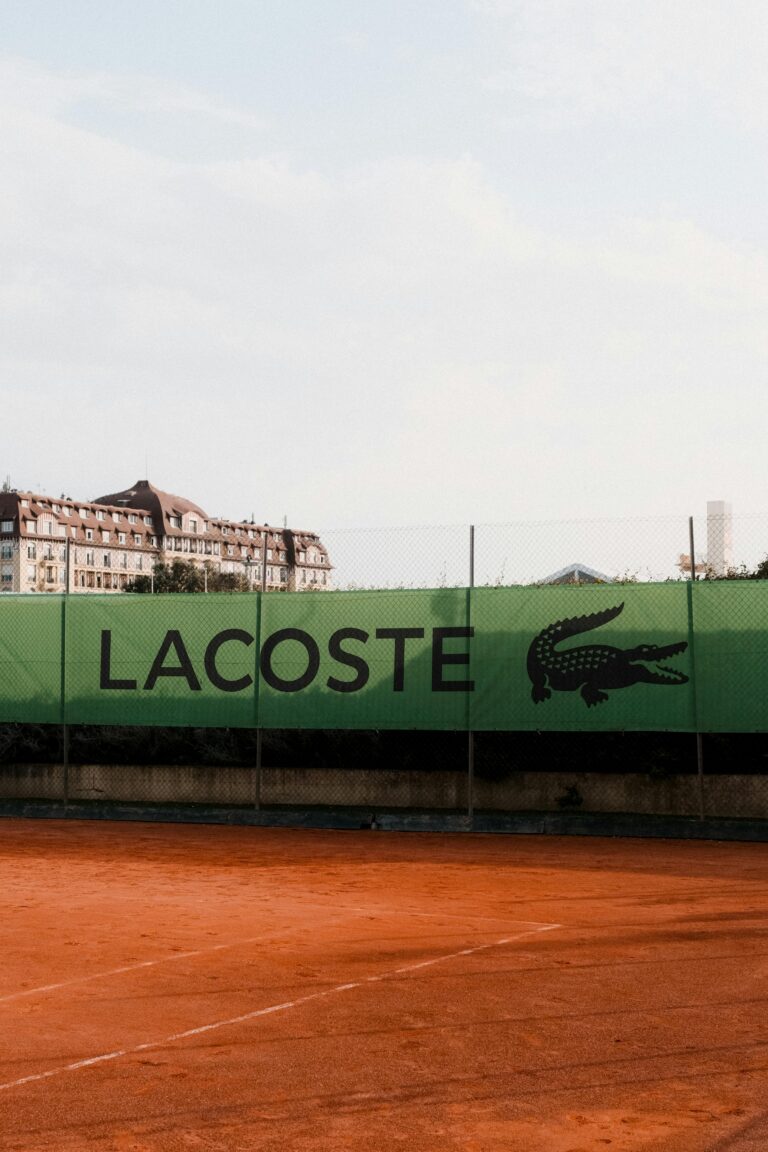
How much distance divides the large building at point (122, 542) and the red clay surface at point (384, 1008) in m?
116

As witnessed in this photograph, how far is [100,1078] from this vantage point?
5.95m

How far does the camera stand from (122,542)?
152 metres

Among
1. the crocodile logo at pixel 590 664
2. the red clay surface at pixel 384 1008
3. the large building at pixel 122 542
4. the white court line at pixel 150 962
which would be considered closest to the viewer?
the red clay surface at pixel 384 1008

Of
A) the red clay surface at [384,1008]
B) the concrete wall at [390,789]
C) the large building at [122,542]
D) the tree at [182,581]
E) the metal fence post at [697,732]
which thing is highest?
the large building at [122,542]

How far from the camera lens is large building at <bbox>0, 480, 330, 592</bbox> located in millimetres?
139250

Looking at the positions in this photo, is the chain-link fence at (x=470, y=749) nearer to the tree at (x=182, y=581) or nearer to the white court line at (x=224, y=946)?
the white court line at (x=224, y=946)

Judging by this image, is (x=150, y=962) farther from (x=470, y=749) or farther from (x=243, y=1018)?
(x=470, y=749)

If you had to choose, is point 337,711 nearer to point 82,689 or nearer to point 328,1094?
point 82,689

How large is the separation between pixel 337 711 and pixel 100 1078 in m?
11.9

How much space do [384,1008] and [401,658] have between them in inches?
416

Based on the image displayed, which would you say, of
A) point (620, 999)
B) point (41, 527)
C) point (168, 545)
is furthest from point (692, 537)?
point (168, 545)

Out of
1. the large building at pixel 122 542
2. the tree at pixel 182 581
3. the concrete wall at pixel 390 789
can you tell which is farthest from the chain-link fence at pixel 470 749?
the large building at pixel 122 542

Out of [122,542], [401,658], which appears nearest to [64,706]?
[401,658]

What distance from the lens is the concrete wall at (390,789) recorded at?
55.6ft
